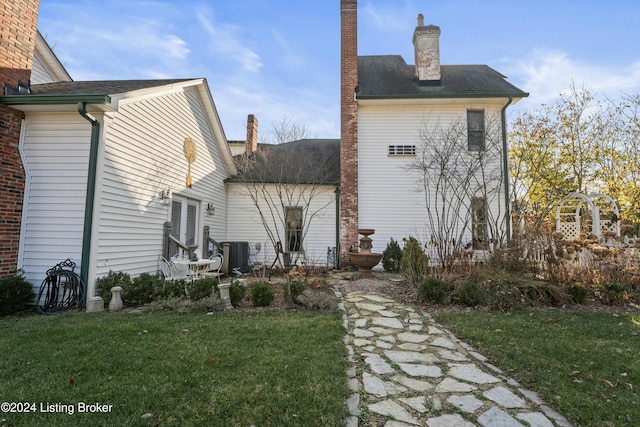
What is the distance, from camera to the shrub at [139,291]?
5.52m

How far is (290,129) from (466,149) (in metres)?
5.86

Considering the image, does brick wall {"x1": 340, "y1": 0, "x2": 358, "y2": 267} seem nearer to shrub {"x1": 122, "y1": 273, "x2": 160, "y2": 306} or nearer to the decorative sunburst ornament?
the decorative sunburst ornament

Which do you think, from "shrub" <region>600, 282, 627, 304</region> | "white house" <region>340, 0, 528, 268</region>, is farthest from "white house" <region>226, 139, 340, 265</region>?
"shrub" <region>600, 282, 627, 304</region>

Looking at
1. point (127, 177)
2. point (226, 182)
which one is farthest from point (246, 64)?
point (127, 177)

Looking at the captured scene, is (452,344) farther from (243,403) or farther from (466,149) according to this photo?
(466,149)

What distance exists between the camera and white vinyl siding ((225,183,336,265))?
11.2 meters

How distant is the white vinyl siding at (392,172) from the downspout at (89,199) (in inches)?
292

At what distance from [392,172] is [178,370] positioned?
925 centimetres

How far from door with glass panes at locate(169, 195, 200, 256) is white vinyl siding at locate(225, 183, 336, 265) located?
7.45 feet

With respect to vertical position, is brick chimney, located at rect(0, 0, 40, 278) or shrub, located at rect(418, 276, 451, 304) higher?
brick chimney, located at rect(0, 0, 40, 278)

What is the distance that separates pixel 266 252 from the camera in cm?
1130

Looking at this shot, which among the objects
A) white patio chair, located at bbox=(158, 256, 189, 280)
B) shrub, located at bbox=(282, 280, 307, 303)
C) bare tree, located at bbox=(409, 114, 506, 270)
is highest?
bare tree, located at bbox=(409, 114, 506, 270)

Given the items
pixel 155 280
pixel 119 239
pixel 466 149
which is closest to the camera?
pixel 155 280

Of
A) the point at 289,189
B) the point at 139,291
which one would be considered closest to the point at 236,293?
the point at 139,291
